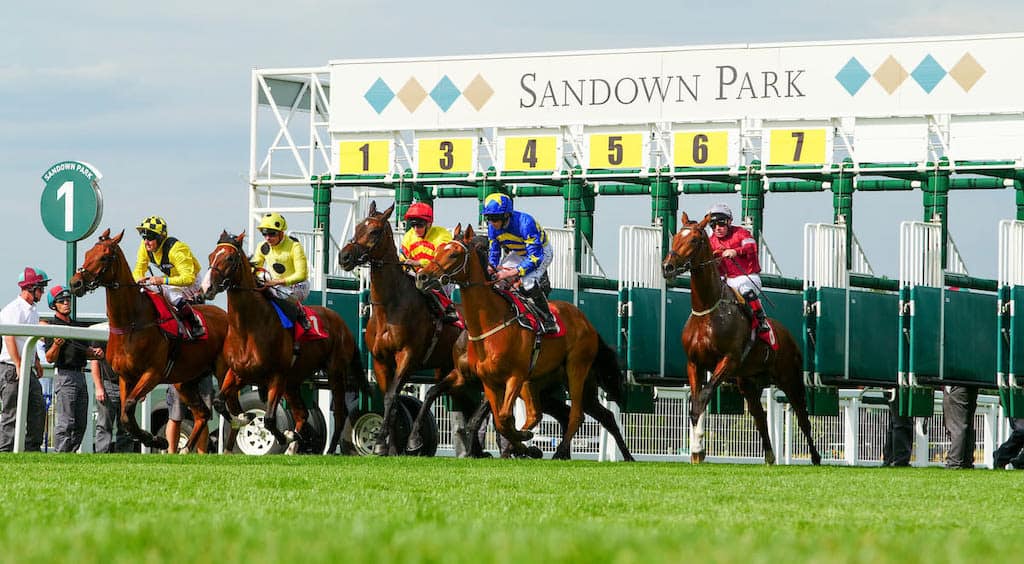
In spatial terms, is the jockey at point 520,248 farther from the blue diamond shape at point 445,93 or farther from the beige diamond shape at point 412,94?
the beige diamond shape at point 412,94

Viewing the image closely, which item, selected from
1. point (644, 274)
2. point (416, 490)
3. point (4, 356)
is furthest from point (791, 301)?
point (416, 490)

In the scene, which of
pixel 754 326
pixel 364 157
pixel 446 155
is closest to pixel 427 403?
pixel 754 326

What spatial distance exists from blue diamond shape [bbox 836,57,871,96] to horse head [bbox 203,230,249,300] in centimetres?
906

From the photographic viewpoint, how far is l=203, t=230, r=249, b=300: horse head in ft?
42.9

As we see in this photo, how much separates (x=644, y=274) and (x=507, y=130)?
615cm

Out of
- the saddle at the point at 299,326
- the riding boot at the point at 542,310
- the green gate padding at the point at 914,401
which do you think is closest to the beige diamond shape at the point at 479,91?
the saddle at the point at 299,326

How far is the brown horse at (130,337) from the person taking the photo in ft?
42.6

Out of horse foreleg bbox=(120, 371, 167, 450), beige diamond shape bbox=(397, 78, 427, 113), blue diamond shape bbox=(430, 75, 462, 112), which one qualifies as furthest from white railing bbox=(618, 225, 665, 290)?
beige diamond shape bbox=(397, 78, 427, 113)

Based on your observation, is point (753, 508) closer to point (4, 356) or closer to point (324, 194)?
point (4, 356)

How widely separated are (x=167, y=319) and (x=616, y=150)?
8.79 metres

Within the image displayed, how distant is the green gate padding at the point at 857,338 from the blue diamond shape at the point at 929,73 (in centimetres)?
419

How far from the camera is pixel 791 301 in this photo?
1647 centimetres

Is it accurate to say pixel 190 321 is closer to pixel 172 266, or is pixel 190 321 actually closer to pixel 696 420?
pixel 172 266

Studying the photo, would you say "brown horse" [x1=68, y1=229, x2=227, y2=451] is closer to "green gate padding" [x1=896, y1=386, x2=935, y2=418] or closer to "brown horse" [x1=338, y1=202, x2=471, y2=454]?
"brown horse" [x1=338, y1=202, x2=471, y2=454]
